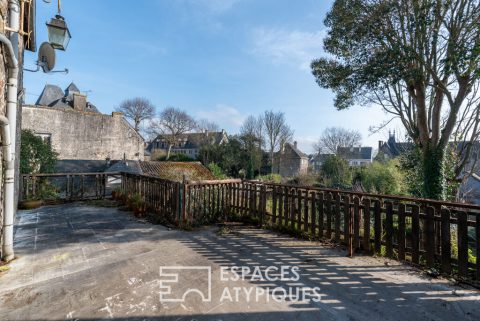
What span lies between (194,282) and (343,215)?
10.1 ft

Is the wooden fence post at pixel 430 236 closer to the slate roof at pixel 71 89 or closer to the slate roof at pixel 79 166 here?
the slate roof at pixel 79 166

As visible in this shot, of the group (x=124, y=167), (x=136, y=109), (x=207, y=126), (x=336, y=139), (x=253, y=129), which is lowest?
(x=124, y=167)

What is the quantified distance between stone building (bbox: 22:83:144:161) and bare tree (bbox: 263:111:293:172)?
14.5 meters

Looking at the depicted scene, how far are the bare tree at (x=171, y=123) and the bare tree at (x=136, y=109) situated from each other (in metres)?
1.78

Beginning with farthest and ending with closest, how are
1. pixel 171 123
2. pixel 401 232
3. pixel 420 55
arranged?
pixel 171 123, pixel 420 55, pixel 401 232

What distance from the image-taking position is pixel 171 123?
35906 millimetres

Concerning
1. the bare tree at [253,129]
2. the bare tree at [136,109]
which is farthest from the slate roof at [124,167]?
the bare tree at [136,109]

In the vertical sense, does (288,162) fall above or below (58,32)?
below

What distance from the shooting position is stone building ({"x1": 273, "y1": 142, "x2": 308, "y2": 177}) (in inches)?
1182

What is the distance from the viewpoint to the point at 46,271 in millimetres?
3240

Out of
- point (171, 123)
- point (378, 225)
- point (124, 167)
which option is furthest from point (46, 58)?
point (171, 123)

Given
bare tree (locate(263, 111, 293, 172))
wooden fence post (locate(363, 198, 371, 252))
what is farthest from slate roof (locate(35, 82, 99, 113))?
wooden fence post (locate(363, 198, 371, 252))

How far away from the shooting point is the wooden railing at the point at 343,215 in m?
3.18

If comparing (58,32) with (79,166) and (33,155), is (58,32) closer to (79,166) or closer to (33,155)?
(33,155)
